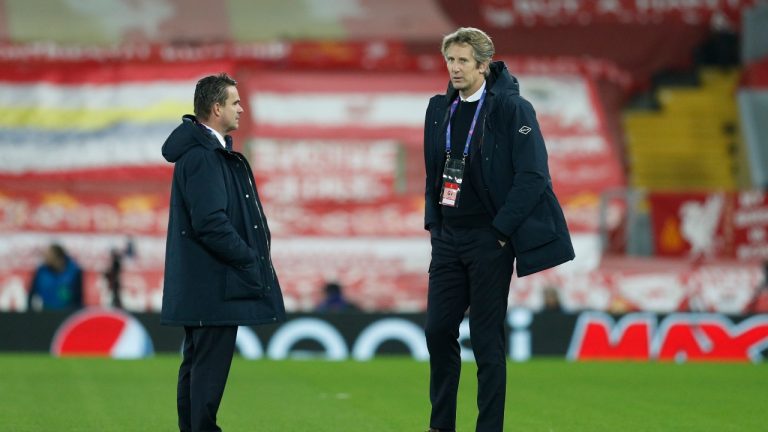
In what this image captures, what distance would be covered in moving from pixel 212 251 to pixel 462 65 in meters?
1.43

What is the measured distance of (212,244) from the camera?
257 inches

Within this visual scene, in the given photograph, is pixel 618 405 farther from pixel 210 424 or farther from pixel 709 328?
pixel 709 328

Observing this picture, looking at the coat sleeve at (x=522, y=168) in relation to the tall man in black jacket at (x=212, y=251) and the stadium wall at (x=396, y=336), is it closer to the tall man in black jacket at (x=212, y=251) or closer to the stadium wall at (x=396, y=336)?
the tall man in black jacket at (x=212, y=251)

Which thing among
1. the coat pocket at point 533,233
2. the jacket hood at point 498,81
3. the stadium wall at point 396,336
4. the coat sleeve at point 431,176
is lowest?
the stadium wall at point 396,336

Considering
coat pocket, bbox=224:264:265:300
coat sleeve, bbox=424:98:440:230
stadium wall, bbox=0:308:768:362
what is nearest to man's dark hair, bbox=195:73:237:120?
coat pocket, bbox=224:264:265:300

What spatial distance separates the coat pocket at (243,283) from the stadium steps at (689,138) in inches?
683

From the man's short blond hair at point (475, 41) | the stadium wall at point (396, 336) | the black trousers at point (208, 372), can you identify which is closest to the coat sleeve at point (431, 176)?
the man's short blond hair at point (475, 41)

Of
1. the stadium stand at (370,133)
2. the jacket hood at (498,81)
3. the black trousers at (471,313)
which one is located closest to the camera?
the black trousers at (471,313)

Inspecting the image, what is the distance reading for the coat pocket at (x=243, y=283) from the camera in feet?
21.7

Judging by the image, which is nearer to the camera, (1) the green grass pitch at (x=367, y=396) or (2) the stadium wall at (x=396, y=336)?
(1) the green grass pitch at (x=367, y=396)

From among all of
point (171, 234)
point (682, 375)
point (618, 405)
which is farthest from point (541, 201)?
point (682, 375)

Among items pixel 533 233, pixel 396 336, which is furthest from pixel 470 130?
pixel 396 336

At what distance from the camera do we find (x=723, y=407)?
31.9ft

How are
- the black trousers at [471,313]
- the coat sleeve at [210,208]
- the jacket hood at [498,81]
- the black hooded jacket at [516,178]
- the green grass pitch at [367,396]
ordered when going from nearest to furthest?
the coat sleeve at [210,208] → the black hooded jacket at [516,178] → the black trousers at [471,313] → the jacket hood at [498,81] → the green grass pitch at [367,396]
